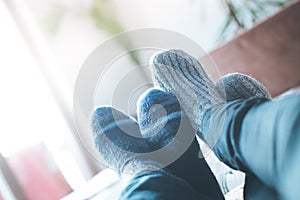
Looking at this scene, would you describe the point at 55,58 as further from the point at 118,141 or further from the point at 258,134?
the point at 258,134

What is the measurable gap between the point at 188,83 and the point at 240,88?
0.39ft

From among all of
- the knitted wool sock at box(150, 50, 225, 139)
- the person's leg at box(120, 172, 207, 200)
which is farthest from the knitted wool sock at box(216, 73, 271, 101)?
the person's leg at box(120, 172, 207, 200)

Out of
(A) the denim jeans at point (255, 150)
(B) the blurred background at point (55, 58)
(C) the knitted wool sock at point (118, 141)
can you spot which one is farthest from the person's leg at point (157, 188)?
(B) the blurred background at point (55, 58)

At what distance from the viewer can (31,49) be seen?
1.82 m

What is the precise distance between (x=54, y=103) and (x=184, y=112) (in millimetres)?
1202

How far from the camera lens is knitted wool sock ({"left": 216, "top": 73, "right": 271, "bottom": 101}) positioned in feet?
2.64

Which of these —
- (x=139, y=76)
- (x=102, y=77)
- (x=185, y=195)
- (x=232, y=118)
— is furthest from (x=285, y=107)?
(x=102, y=77)

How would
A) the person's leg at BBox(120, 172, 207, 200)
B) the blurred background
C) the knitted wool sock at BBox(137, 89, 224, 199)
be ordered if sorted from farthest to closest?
1. the blurred background
2. the knitted wool sock at BBox(137, 89, 224, 199)
3. the person's leg at BBox(120, 172, 207, 200)

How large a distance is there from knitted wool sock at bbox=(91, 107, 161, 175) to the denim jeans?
5.2 inches

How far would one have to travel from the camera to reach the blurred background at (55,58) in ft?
5.56

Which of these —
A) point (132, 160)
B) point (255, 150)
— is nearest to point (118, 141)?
point (132, 160)

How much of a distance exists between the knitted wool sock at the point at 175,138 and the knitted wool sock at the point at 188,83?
0.08ft

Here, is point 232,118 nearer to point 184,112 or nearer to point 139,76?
point 184,112

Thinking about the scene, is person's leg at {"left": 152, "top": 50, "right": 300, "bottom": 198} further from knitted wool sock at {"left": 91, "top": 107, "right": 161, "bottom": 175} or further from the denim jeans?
knitted wool sock at {"left": 91, "top": 107, "right": 161, "bottom": 175}
